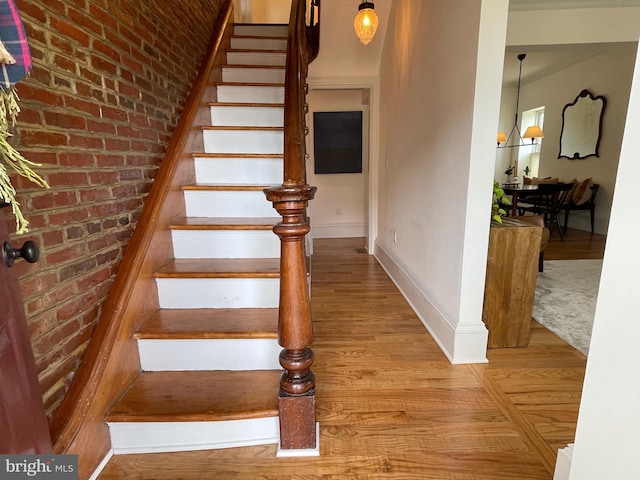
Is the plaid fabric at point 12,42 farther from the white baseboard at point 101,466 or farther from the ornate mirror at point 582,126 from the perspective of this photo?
the ornate mirror at point 582,126

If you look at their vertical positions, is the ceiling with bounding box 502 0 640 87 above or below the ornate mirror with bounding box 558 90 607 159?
above

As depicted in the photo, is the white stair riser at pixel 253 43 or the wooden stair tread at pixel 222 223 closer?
the wooden stair tread at pixel 222 223

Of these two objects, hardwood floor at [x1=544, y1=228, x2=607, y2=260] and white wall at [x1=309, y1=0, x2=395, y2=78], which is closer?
white wall at [x1=309, y1=0, x2=395, y2=78]

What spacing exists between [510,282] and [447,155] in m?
0.84

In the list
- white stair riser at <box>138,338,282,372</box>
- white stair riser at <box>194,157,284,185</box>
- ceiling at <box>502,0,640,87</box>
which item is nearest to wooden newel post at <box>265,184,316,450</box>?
white stair riser at <box>138,338,282,372</box>

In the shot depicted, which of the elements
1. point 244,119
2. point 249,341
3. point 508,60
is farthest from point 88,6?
point 508,60

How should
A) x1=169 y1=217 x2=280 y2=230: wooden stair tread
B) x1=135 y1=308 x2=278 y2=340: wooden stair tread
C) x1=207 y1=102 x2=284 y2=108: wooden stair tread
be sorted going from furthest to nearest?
x1=207 y1=102 x2=284 y2=108: wooden stair tread < x1=169 y1=217 x2=280 y2=230: wooden stair tread < x1=135 y1=308 x2=278 y2=340: wooden stair tread

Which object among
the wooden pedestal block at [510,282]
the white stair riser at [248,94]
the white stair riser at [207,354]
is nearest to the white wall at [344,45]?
the white stair riser at [248,94]

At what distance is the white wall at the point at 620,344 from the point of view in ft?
2.06

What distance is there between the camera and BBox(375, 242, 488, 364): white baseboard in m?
1.85

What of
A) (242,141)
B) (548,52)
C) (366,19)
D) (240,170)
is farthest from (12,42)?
(548,52)

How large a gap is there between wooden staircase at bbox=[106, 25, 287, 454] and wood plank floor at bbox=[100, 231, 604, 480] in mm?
129

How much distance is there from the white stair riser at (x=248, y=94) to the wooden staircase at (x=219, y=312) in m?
0.01

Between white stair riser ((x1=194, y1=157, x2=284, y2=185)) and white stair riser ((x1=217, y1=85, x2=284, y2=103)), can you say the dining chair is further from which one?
white stair riser ((x1=194, y1=157, x2=284, y2=185))
